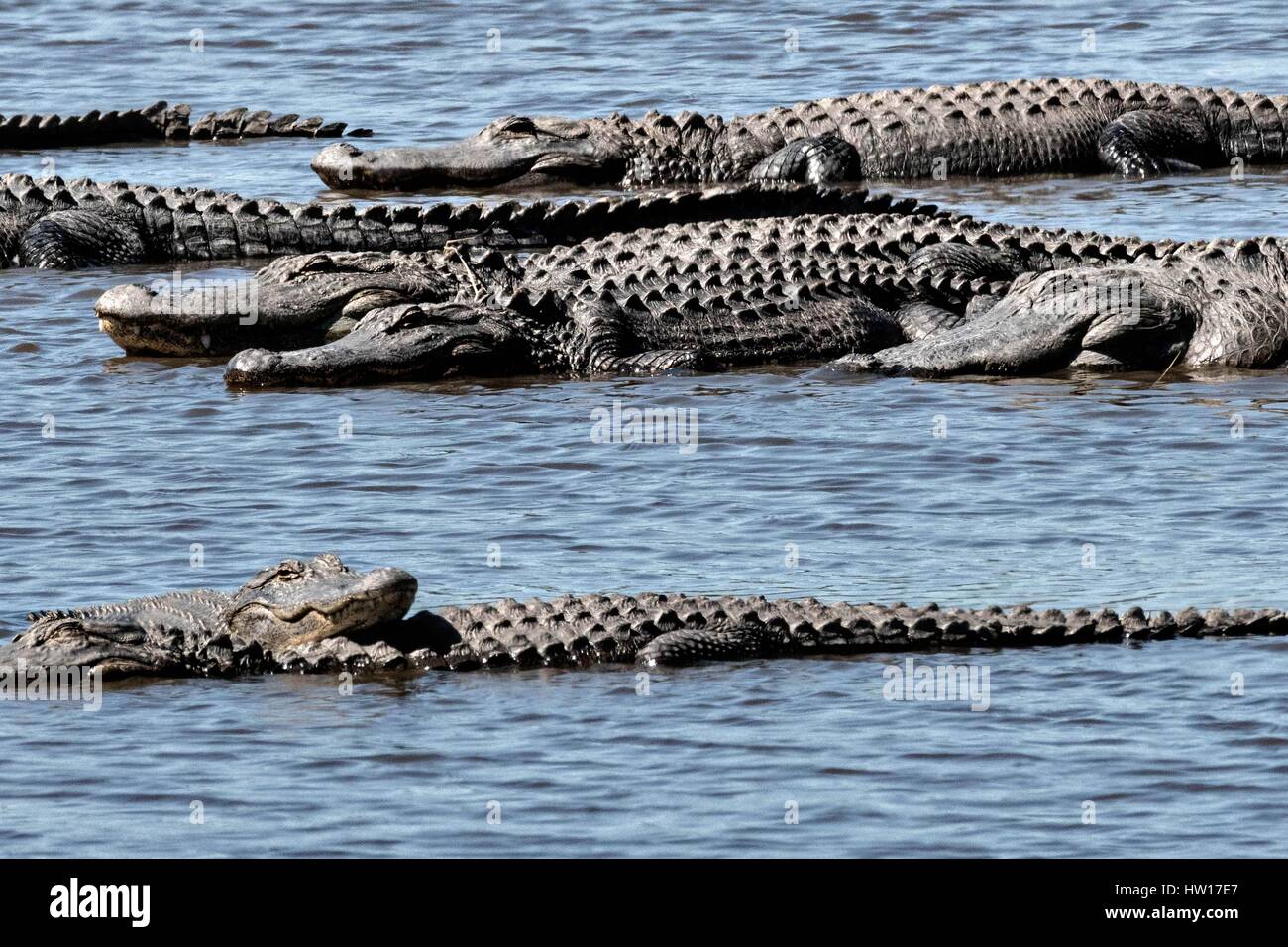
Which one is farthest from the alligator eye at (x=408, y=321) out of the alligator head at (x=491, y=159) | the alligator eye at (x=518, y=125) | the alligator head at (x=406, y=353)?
the alligator eye at (x=518, y=125)

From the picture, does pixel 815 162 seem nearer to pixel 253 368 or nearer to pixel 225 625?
pixel 253 368

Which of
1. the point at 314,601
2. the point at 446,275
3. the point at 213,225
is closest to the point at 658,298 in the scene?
the point at 446,275

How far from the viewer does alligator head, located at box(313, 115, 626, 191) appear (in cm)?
1609

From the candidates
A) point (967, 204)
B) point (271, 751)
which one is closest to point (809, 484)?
point (271, 751)

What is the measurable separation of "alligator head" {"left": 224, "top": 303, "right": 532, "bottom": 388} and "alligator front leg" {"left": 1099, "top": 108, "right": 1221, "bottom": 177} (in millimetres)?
6177

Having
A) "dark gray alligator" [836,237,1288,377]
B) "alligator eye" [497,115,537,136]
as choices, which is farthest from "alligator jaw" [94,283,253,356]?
"alligator eye" [497,115,537,136]

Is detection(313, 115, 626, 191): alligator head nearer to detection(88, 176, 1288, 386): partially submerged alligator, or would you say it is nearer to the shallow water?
the shallow water

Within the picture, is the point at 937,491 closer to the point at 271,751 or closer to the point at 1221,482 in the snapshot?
the point at 1221,482

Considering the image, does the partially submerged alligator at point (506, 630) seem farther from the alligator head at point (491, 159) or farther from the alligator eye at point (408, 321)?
the alligator head at point (491, 159)

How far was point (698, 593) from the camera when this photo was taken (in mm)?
7688

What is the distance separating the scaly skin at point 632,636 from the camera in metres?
7.05

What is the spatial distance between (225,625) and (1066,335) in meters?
4.92

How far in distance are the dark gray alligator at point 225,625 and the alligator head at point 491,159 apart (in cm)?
912

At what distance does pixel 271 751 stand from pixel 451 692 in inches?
26.3
